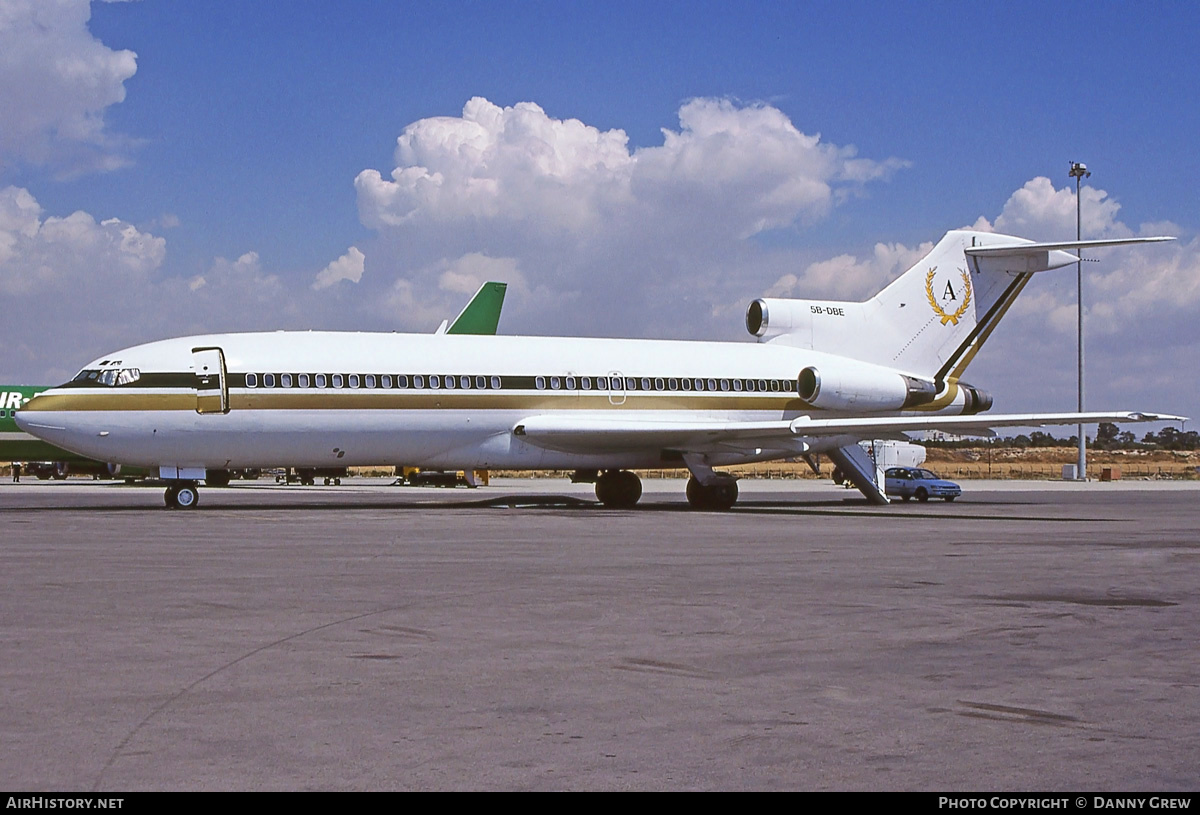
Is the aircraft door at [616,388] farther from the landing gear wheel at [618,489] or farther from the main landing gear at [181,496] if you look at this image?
the main landing gear at [181,496]

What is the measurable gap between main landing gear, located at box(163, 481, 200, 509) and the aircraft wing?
7585mm

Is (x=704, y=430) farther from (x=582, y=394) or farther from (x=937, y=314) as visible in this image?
(x=937, y=314)

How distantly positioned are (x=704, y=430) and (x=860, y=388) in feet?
18.8

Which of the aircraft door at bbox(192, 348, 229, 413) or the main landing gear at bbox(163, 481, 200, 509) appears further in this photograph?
the main landing gear at bbox(163, 481, 200, 509)

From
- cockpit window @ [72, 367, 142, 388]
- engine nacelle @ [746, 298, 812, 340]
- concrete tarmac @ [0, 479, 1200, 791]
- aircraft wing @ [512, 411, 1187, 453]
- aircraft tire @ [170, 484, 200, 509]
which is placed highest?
engine nacelle @ [746, 298, 812, 340]

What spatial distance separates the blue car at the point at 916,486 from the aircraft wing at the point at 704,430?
50.6 feet

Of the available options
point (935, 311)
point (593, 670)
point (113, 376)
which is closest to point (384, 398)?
point (113, 376)

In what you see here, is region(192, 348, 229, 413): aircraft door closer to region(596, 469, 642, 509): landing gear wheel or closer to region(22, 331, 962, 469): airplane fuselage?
region(22, 331, 962, 469): airplane fuselage

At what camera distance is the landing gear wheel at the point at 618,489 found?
34.2 metres

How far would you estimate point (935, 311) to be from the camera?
121 ft

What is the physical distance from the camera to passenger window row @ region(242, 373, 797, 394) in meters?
27.8

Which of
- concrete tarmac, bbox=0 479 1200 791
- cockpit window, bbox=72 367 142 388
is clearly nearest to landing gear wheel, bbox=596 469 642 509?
cockpit window, bbox=72 367 142 388

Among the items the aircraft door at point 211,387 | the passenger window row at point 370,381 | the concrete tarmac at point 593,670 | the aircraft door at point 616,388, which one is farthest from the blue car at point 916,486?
the concrete tarmac at point 593,670

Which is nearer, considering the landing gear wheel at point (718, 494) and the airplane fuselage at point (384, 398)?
the airplane fuselage at point (384, 398)
